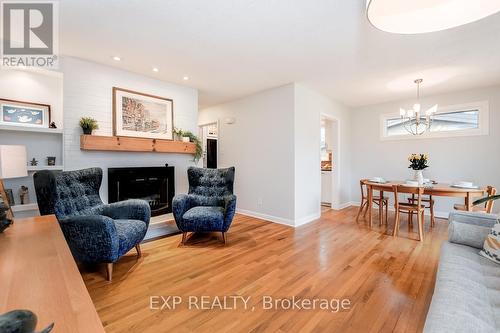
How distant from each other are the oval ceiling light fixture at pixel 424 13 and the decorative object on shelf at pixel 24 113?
12.3 feet

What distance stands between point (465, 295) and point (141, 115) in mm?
3956

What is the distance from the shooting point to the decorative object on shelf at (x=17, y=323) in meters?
0.38

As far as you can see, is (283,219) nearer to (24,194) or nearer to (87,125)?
(87,125)

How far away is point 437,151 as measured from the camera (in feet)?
14.4

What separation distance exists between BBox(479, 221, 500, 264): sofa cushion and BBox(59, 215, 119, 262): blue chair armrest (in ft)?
9.76

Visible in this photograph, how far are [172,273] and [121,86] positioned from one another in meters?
2.78

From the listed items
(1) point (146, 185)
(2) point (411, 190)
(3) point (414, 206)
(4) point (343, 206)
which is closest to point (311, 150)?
(2) point (411, 190)

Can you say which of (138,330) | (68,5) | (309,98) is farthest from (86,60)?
(309,98)

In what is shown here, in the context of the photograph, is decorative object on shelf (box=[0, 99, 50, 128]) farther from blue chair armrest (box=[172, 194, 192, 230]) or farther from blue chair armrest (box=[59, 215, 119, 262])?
blue chair armrest (box=[172, 194, 192, 230])

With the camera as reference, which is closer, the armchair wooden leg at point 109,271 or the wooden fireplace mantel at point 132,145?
the armchair wooden leg at point 109,271

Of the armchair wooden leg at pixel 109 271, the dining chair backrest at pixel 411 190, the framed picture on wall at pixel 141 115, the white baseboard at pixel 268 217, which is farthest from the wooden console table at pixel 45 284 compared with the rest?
the dining chair backrest at pixel 411 190

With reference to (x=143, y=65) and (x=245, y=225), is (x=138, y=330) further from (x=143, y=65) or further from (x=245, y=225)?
(x=143, y=65)

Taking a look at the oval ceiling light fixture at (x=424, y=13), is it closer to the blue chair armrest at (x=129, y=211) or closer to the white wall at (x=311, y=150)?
the white wall at (x=311, y=150)

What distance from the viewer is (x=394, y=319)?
1.57m
